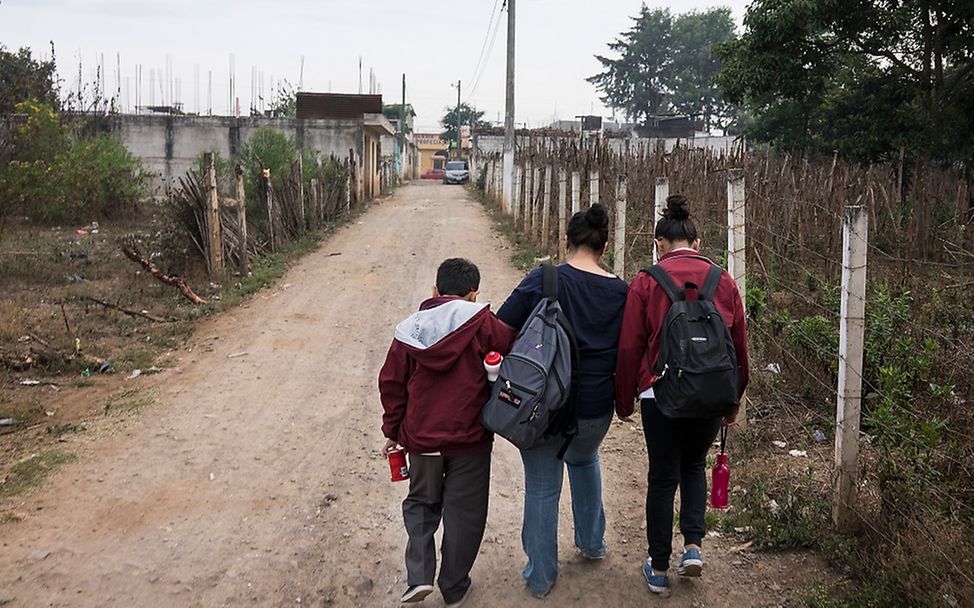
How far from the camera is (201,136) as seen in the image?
27.0 m

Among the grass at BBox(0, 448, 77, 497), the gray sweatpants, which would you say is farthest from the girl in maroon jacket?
the grass at BBox(0, 448, 77, 497)

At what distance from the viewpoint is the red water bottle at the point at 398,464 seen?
331 centimetres

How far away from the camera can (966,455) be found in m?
3.51

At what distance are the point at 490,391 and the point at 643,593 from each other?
3.55ft

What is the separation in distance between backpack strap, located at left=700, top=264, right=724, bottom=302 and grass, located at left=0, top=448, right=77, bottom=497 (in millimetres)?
3794

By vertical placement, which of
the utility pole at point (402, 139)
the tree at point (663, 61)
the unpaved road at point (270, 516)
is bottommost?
the unpaved road at point (270, 516)

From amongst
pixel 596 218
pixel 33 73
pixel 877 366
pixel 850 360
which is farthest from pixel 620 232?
pixel 33 73

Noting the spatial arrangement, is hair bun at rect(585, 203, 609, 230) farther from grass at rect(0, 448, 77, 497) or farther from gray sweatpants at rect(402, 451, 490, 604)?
grass at rect(0, 448, 77, 497)

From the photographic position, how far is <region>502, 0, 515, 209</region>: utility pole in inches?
809

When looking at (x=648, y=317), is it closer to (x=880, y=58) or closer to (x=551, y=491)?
(x=551, y=491)

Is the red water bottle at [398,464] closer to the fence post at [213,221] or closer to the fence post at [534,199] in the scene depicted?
the fence post at [213,221]

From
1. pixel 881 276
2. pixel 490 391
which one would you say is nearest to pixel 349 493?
pixel 490 391

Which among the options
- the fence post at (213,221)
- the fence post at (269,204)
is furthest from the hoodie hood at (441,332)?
the fence post at (269,204)

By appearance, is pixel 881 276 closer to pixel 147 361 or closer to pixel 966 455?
pixel 966 455
